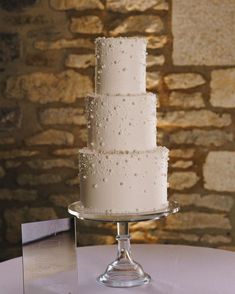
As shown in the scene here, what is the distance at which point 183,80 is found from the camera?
3.03 metres

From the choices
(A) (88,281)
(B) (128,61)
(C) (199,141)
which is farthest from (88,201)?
(C) (199,141)

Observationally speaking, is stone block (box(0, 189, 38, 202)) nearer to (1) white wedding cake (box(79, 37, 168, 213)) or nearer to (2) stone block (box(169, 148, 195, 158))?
(2) stone block (box(169, 148, 195, 158))

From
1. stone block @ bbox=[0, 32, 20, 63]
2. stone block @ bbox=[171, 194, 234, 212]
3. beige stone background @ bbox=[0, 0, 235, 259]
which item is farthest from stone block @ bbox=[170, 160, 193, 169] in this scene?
stone block @ bbox=[0, 32, 20, 63]

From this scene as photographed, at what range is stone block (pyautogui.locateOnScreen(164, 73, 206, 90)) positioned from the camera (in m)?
3.01

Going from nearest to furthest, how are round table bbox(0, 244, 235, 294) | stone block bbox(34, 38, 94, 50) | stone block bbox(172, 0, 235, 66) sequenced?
round table bbox(0, 244, 235, 294) → stone block bbox(172, 0, 235, 66) → stone block bbox(34, 38, 94, 50)

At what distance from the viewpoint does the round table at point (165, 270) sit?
73.8 inches

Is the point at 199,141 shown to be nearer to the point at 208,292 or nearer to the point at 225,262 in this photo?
the point at 225,262

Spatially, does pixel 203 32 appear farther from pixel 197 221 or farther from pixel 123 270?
pixel 123 270

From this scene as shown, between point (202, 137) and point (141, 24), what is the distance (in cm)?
57

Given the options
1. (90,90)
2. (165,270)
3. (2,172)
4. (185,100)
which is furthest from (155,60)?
(165,270)

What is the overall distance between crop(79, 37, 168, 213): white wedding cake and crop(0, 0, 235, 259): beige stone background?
1061mm

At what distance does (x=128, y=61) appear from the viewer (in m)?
1.95

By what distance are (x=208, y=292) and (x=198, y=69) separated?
140 centimetres

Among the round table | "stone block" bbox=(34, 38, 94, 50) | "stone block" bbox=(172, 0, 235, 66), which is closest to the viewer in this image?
the round table
